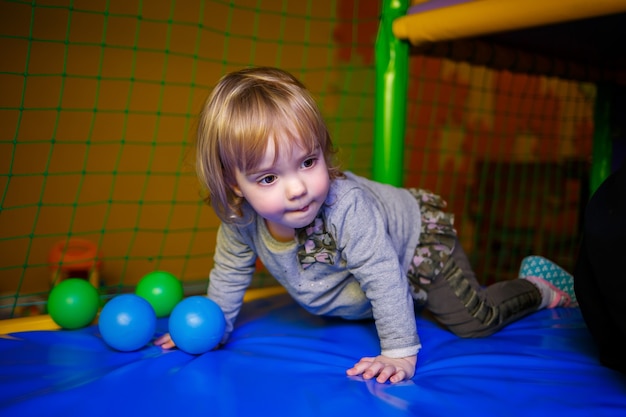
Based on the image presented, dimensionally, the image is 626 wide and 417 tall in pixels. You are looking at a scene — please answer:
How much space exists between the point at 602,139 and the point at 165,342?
1.61m

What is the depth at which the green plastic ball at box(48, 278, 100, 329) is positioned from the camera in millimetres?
1207

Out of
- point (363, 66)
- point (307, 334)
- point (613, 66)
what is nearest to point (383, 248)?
point (307, 334)

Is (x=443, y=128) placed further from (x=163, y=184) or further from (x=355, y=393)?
(x=355, y=393)

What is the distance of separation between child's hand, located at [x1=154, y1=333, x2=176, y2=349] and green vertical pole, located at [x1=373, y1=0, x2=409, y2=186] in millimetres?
634

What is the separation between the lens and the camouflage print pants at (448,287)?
1.17m

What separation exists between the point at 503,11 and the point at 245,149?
0.64 meters

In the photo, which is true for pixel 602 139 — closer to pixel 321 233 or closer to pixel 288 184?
pixel 321 233

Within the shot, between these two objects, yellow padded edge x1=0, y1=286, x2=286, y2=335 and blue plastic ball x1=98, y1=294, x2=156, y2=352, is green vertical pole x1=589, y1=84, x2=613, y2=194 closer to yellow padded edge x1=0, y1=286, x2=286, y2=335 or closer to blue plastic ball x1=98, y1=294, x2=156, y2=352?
blue plastic ball x1=98, y1=294, x2=156, y2=352

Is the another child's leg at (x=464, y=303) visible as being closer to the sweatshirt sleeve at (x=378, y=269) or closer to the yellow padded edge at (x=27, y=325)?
the sweatshirt sleeve at (x=378, y=269)

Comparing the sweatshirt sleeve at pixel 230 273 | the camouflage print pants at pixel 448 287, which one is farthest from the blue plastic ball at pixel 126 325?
the camouflage print pants at pixel 448 287

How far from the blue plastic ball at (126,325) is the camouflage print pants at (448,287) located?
0.52 metres

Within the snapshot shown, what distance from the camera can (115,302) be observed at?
1095 mm

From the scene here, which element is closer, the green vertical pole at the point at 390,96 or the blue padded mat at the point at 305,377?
the blue padded mat at the point at 305,377

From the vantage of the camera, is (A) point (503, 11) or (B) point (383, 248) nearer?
(B) point (383, 248)
